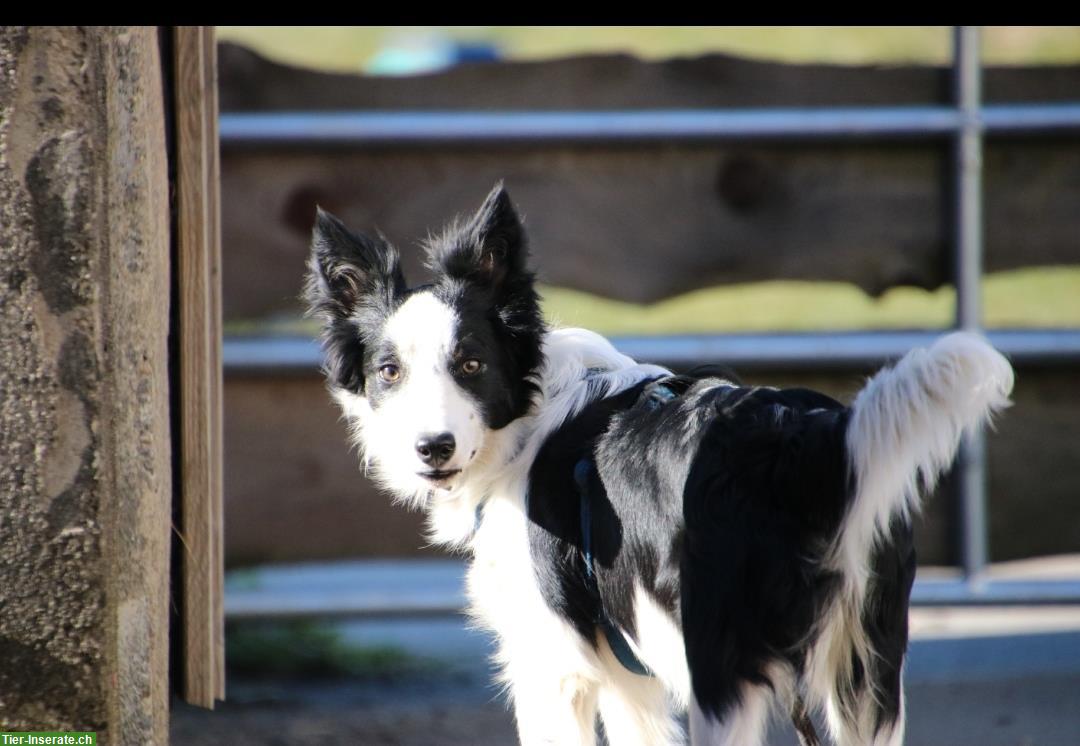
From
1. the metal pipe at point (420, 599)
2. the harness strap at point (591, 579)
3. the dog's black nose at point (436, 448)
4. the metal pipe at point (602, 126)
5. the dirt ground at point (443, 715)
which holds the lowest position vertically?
the dirt ground at point (443, 715)

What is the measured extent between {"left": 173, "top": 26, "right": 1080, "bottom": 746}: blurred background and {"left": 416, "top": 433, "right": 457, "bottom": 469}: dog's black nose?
2.30 metres

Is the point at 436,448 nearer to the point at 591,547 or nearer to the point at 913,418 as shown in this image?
the point at 591,547

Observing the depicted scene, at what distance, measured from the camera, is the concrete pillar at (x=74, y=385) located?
2.99 meters

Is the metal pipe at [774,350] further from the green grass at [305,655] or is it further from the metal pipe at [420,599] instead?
the green grass at [305,655]

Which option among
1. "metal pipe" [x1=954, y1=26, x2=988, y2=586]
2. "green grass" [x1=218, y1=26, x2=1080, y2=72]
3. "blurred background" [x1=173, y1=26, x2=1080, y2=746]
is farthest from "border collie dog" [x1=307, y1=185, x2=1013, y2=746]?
"green grass" [x1=218, y1=26, x2=1080, y2=72]

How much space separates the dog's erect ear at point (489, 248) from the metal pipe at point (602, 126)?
2.05 meters

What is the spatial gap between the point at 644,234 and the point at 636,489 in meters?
2.84

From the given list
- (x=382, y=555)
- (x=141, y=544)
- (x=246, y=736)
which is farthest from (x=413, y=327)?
(x=382, y=555)

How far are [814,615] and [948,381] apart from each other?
1.98 ft

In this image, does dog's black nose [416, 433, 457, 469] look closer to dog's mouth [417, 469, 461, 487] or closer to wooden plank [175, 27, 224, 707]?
dog's mouth [417, 469, 461, 487]

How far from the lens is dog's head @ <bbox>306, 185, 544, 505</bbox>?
3289mm

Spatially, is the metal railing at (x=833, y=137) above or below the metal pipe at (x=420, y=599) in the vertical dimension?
above

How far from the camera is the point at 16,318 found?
301 centimetres

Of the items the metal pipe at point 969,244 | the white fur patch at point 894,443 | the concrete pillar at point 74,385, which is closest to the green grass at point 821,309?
the metal pipe at point 969,244
